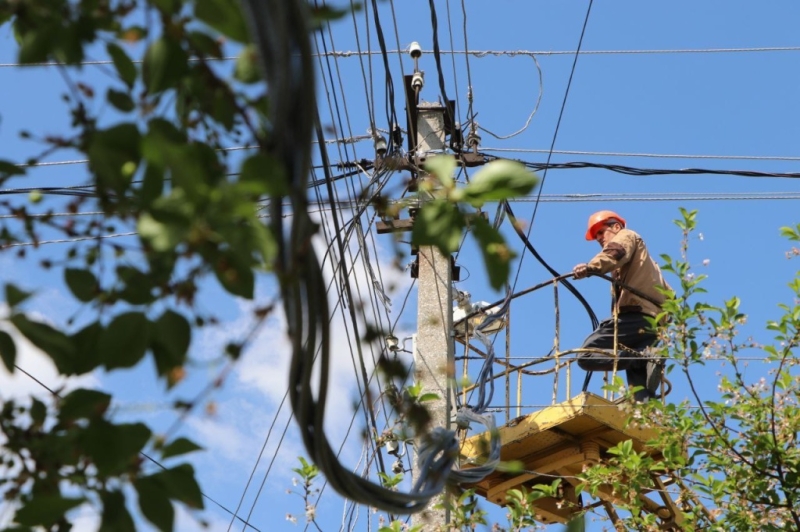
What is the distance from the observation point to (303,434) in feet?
7.34

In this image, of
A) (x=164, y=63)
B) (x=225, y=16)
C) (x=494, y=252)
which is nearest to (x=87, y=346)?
(x=164, y=63)

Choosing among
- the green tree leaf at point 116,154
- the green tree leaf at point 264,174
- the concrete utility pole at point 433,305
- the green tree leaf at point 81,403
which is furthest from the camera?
the concrete utility pole at point 433,305

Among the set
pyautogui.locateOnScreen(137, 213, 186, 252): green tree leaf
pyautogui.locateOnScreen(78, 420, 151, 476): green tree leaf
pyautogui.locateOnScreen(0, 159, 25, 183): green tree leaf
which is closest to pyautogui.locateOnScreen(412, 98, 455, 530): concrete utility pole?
pyautogui.locateOnScreen(0, 159, 25, 183): green tree leaf

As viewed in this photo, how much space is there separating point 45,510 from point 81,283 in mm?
421

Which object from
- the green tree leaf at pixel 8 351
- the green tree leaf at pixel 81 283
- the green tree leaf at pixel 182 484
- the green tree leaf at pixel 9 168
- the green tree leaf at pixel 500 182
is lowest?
the green tree leaf at pixel 182 484

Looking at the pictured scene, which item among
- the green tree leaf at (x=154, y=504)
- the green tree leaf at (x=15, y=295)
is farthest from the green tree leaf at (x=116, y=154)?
the green tree leaf at (x=154, y=504)

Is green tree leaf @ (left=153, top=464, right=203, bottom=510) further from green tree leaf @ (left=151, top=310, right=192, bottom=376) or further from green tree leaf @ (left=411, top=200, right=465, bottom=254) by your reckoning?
green tree leaf @ (left=411, top=200, right=465, bottom=254)

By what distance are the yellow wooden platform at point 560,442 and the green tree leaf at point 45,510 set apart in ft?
23.0

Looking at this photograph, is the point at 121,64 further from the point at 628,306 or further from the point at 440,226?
the point at 628,306

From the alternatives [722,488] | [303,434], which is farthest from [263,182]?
[722,488]

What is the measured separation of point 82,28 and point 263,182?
692mm

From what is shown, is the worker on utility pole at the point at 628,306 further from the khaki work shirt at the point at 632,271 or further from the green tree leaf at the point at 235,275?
the green tree leaf at the point at 235,275

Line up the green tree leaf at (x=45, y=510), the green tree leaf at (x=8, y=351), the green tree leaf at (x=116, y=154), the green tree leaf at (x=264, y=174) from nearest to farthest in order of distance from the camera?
the green tree leaf at (x=264, y=174)
the green tree leaf at (x=116, y=154)
the green tree leaf at (x=45, y=510)
the green tree leaf at (x=8, y=351)

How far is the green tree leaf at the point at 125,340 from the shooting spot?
198 cm
